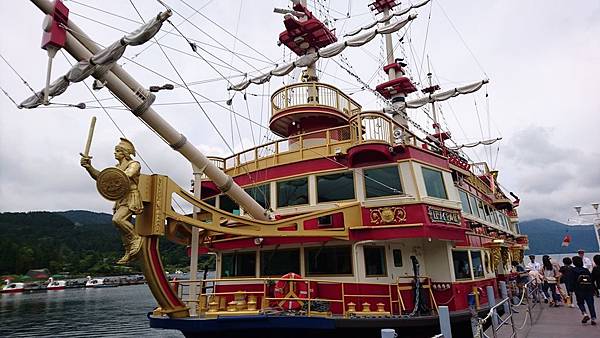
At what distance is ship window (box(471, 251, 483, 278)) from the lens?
13047mm

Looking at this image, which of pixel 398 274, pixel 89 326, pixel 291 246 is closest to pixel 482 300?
pixel 398 274

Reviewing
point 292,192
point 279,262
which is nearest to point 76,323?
point 279,262

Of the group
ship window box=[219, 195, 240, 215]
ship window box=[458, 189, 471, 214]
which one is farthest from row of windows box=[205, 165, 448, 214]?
ship window box=[458, 189, 471, 214]

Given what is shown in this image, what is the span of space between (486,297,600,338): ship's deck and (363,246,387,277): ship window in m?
2.81

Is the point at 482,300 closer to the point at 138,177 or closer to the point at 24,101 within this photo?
the point at 138,177

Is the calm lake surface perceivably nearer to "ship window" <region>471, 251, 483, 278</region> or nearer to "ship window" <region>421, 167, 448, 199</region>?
"ship window" <region>471, 251, 483, 278</region>

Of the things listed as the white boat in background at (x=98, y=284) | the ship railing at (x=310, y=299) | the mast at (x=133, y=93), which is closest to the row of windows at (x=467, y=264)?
the ship railing at (x=310, y=299)

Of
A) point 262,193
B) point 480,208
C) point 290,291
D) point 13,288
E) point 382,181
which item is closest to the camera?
point 290,291

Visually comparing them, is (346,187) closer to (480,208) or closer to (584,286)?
(584,286)

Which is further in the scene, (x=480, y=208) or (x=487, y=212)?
(x=487, y=212)

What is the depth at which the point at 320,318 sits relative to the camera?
798 centimetres

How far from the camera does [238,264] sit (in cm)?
1195

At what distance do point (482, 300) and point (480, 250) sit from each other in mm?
1939

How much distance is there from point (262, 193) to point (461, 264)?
6.39 meters
